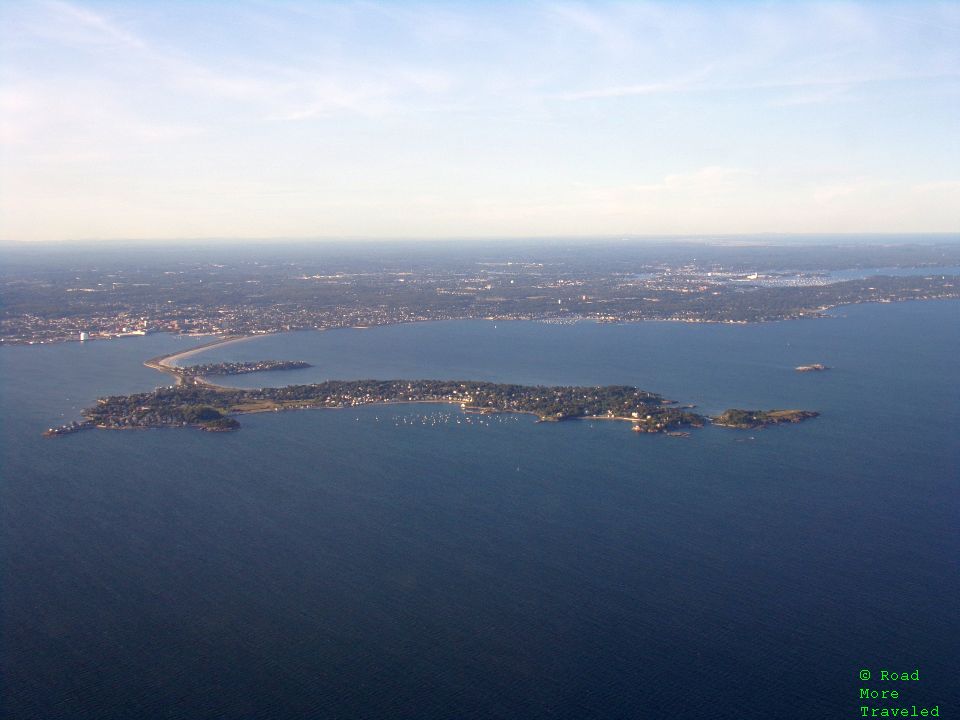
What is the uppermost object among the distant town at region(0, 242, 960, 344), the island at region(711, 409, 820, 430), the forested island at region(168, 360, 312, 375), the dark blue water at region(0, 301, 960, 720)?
the distant town at region(0, 242, 960, 344)

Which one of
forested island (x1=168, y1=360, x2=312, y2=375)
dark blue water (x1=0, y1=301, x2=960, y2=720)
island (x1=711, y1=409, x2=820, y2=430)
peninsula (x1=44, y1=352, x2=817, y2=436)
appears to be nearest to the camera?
dark blue water (x1=0, y1=301, x2=960, y2=720)

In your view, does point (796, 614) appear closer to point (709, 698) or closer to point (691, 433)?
point (709, 698)

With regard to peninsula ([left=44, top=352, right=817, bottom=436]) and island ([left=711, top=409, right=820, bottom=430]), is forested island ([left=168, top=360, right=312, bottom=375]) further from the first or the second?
island ([left=711, top=409, right=820, bottom=430])

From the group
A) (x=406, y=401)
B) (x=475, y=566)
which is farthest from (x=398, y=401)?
(x=475, y=566)

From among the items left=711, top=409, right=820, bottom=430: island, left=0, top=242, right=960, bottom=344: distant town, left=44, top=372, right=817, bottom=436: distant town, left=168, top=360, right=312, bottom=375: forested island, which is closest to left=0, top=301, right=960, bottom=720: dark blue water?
left=711, top=409, right=820, bottom=430: island

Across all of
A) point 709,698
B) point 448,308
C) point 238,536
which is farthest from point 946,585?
point 448,308

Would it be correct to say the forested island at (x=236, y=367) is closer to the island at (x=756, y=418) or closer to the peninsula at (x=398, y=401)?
the peninsula at (x=398, y=401)
